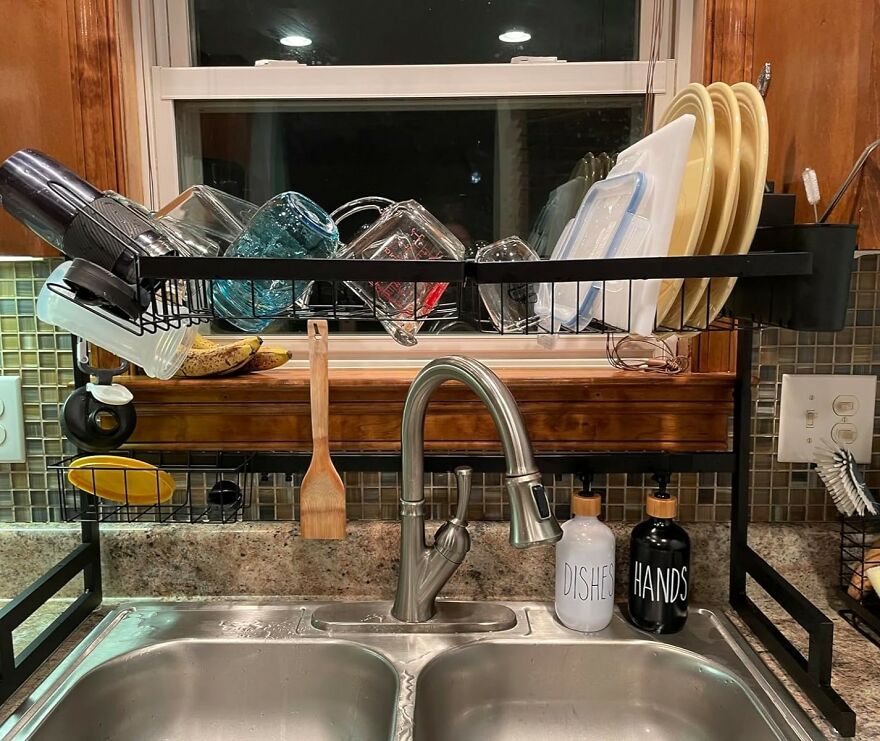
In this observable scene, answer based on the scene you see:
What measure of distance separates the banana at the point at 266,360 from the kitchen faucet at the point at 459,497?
28 centimetres

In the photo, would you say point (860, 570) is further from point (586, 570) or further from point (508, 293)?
point (508, 293)

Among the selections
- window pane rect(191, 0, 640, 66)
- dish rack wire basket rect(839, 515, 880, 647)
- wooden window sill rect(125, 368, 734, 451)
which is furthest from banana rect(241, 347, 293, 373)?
dish rack wire basket rect(839, 515, 880, 647)

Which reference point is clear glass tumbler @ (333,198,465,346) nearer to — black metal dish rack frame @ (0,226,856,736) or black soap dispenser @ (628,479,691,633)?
black metal dish rack frame @ (0,226,856,736)

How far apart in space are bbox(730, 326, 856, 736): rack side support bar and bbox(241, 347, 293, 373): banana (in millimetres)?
734

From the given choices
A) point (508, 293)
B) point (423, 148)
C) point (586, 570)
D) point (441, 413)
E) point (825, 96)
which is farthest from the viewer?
point (423, 148)

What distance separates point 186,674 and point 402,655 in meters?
0.34

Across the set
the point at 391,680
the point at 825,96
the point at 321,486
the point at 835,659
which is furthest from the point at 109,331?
the point at 835,659

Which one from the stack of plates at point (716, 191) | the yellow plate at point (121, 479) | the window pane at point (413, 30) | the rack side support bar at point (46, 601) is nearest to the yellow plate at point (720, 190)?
the stack of plates at point (716, 191)

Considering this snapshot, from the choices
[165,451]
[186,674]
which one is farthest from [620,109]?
[186,674]

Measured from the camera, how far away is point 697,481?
1.20m

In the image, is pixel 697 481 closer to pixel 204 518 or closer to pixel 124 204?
pixel 204 518

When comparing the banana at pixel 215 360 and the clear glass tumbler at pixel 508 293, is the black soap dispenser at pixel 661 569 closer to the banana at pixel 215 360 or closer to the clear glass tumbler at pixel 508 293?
the clear glass tumbler at pixel 508 293

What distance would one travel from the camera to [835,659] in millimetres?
1014

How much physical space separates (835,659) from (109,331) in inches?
43.6
